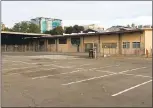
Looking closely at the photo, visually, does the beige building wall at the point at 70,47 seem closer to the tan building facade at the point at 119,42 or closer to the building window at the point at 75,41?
the tan building facade at the point at 119,42

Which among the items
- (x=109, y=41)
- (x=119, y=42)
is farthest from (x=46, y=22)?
(x=119, y=42)

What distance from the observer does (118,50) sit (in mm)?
46094

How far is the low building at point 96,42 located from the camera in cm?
4178

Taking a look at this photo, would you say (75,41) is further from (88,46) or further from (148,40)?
(148,40)

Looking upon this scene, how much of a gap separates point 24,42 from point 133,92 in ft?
209

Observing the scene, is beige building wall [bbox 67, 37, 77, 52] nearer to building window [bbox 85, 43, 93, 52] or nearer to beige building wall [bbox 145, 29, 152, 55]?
building window [bbox 85, 43, 93, 52]

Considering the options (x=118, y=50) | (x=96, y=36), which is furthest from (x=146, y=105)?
(x=96, y=36)

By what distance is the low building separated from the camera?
4178 centimetres

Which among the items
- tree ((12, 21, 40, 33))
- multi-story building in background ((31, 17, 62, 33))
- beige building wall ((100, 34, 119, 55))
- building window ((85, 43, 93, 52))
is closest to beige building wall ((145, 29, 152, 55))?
beige building wall ((100, 34, 119, 55))

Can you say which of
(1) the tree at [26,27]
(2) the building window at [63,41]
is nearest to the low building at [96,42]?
(2) the building window at [63,41]

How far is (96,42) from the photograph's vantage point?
51500 millimetres

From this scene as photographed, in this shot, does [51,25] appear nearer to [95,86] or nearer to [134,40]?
[134,40]

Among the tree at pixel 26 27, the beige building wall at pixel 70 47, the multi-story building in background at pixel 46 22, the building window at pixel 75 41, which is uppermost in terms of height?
the multi-story building in background at pixel 46 22

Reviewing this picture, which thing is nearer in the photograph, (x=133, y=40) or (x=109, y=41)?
(x=133, y=40)
